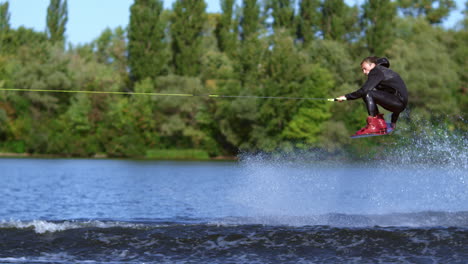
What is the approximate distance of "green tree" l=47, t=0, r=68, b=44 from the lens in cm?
7638

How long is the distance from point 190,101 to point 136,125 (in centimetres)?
724

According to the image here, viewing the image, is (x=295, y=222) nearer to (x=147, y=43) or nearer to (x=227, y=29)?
(x=147, y=43)

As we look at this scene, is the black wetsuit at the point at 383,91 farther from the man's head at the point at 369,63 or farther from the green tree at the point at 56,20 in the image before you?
the green tree at the point at 56,20

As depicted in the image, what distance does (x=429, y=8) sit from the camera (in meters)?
82.2

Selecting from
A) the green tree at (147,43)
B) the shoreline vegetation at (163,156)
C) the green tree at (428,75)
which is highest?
the green tree at (147,43)

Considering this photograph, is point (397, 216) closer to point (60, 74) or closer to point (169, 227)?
point (169, 227)

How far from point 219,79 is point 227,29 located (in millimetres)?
10014

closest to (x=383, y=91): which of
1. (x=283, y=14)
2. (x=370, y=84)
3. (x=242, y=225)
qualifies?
(x=370, y=84)

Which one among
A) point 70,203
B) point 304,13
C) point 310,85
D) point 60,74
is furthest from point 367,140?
point 70,203

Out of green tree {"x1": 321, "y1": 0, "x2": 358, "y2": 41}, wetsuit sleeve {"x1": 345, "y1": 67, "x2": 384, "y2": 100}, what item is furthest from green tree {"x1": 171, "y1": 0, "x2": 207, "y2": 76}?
wetsuit sleeve {"x1": 345, "y1": 67, "x2": 384, "y2": 100}

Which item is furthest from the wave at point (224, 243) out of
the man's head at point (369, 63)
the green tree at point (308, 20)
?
the green tree at point (308, 20)

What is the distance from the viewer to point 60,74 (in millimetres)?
64562

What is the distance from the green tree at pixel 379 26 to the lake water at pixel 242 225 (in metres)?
41.0

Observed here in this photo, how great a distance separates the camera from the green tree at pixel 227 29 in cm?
7188
